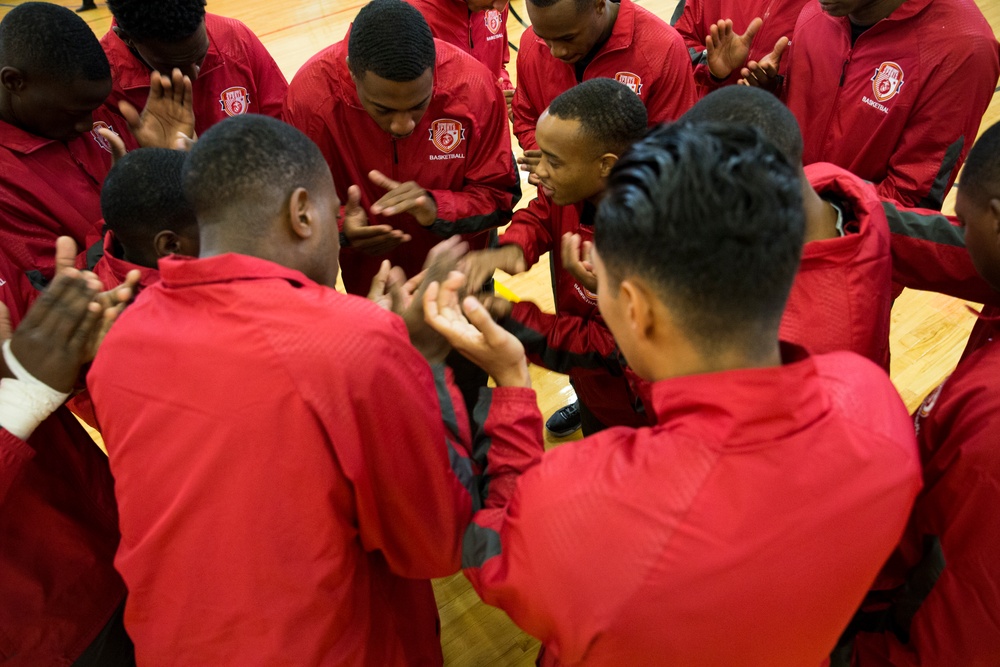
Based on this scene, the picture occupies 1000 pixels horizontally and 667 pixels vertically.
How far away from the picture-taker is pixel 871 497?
0.84 metres

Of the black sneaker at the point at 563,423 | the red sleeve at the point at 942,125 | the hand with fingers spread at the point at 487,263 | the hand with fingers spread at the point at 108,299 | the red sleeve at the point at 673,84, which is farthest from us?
the black sneaker at the point at 563,423

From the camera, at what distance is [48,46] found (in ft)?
6.20

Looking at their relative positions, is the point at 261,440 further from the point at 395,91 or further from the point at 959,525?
the point at 395,91

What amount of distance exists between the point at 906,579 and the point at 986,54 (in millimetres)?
1771

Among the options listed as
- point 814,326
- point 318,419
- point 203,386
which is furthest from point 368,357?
point 814,326

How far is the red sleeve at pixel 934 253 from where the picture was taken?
1.58 metres

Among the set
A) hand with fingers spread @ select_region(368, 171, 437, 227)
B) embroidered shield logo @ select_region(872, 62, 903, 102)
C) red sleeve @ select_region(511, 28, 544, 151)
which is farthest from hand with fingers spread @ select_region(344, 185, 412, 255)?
embroidered shield logo @ select_region(872, 62, 903, 102)

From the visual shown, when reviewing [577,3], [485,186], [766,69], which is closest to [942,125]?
[766,69]

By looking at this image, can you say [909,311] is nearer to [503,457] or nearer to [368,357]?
[503,457]

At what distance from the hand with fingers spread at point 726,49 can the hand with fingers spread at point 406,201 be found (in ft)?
4.79

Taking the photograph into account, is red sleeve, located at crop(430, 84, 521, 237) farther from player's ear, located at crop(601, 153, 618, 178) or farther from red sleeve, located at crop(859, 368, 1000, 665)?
red sleeve, located at crop(859, 368, 1000, 665)

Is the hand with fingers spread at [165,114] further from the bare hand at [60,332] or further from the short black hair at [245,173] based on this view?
the short black hair at [245,173]

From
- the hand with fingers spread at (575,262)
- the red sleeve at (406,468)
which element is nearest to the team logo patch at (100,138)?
the hand with fingers spread at (575,262)

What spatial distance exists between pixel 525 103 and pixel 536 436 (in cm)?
207
